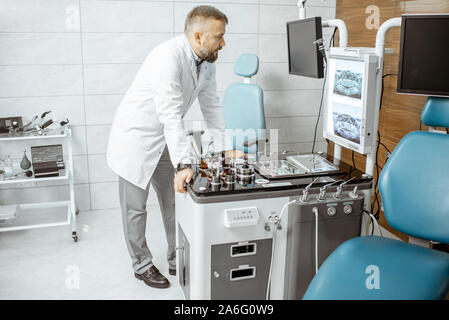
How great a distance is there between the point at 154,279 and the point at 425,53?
1866 mm

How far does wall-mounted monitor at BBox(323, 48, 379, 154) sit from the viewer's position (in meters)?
1.93

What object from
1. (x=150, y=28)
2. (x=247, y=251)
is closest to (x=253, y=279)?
(x=247, y=251)

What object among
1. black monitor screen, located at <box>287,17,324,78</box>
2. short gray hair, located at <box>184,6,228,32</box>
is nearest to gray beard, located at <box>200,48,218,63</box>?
short gray hair, located at <box>184,6,228,32</box>

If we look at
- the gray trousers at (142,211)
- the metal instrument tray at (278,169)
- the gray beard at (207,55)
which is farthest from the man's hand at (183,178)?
the gray beard at (207,55)

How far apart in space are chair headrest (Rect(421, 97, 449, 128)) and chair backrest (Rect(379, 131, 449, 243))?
0.07m

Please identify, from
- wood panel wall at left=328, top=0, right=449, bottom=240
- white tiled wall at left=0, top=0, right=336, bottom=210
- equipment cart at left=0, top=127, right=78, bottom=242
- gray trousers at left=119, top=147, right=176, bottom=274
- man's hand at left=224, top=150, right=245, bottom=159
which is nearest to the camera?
man's hand at left=224, top=150, right=245, bottom=159

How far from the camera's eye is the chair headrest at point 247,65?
3326mm

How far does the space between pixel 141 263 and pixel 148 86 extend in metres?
1.05

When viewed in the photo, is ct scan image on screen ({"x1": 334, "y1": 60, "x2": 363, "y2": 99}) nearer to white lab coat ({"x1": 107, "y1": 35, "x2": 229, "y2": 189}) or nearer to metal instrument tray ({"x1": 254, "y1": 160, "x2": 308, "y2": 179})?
metal instrument tray ({"x1": 254, "y1": 160, "x2": 308, "y2": 179})

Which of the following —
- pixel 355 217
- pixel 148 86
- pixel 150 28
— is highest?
pixel 150 28

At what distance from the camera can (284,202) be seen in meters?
1.93

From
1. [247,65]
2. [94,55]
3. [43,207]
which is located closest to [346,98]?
[247,65]
